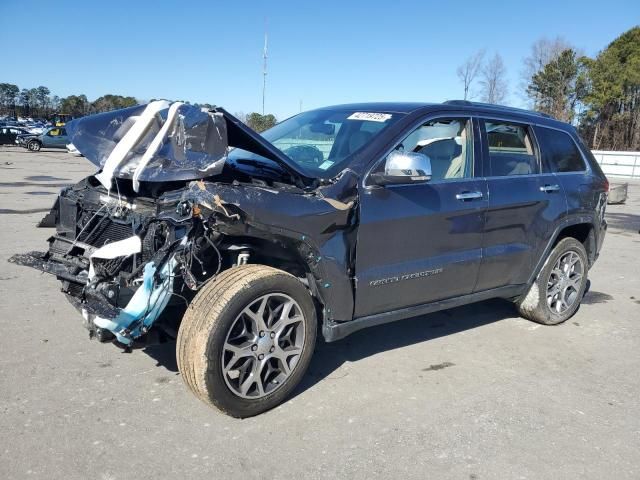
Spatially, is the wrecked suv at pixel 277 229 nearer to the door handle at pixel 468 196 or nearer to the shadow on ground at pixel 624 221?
the door handle at pixel 468 196

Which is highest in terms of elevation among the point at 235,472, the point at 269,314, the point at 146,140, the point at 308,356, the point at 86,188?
the point at 146,140

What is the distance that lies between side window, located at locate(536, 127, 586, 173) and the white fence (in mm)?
25483

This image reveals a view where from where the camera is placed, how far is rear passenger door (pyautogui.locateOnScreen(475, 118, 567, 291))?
4367mm

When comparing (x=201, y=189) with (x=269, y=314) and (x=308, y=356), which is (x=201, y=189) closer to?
(x=269, y=314)

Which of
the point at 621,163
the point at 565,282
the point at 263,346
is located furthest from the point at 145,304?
the point at 621,163

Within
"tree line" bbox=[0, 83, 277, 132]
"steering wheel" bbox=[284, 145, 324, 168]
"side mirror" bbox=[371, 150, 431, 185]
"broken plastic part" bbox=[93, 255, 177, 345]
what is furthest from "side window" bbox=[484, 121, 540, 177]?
"tree line" bbox=[0, 83, 277, 132]

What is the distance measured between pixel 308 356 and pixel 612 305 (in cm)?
414

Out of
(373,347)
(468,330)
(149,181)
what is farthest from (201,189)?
(468,330)

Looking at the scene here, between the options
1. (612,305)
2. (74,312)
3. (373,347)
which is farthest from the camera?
(612,305)

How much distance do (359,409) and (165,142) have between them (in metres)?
2.10

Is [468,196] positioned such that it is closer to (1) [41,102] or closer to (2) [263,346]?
(2) [263,346]

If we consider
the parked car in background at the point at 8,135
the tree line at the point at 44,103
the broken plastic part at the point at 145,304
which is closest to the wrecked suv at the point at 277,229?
the broken plastic part at the point at 145,304

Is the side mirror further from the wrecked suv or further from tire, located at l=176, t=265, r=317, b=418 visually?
tire, located at l=176, t=265, r=317, b=418

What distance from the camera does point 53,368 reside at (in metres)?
3.80
